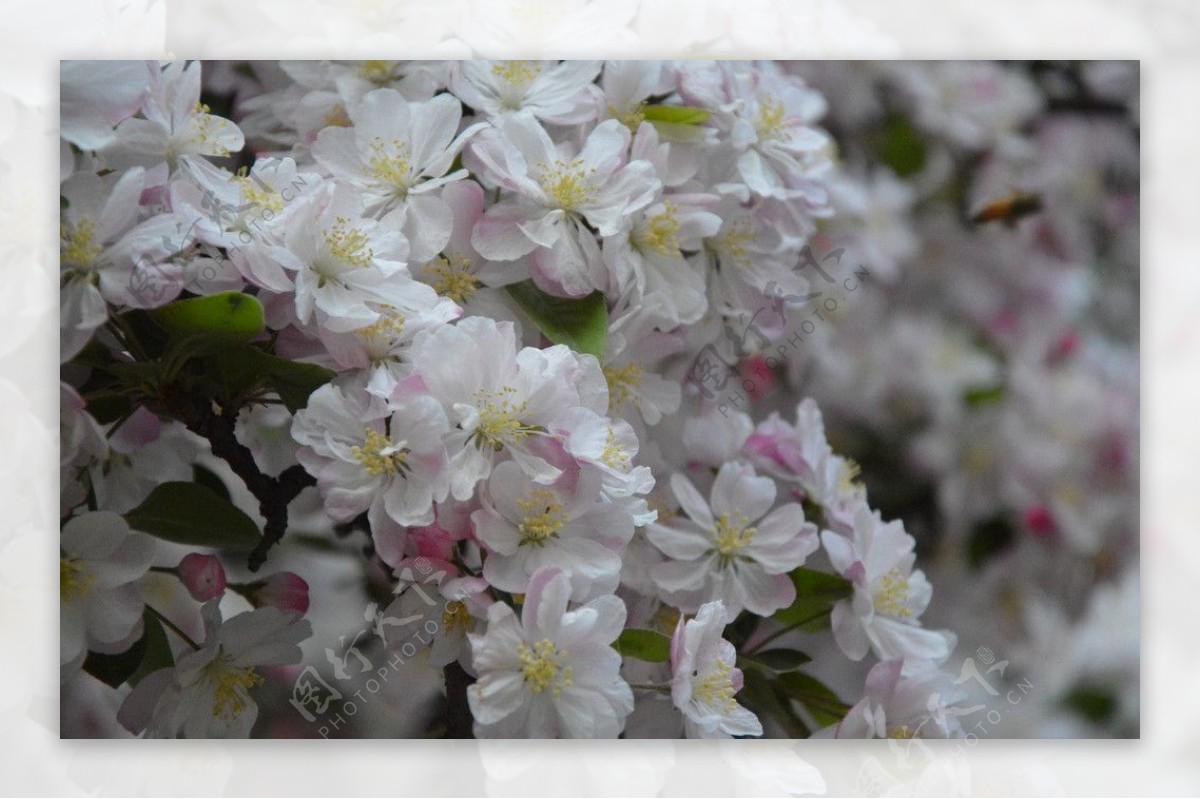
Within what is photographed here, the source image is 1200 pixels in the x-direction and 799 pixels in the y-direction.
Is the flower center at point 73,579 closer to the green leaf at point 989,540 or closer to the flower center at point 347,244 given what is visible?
the flower center at point 347,244

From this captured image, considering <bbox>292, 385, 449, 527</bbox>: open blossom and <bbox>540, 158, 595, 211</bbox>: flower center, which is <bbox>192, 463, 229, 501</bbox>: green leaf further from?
<bbox>540, 158, 595, 211</bbox>: flower center

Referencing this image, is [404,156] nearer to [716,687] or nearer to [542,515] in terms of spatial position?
[542,515]

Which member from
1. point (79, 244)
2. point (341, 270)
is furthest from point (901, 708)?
point (79, 244)

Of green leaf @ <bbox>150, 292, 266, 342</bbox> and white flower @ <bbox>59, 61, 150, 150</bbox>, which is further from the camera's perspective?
white flower @ <bbox>59, 61, 150, 150</bbox>

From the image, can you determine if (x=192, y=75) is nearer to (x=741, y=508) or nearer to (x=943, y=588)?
(x=741, y=508)

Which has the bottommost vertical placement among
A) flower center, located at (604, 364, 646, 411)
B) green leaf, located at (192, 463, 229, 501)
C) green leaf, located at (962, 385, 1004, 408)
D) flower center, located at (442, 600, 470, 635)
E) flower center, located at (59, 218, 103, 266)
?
flower center, located at (442, 600, 470, 635)

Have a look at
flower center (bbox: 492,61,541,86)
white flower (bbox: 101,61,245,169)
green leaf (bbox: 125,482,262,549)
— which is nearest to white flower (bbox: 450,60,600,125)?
flower center (bbox: 492,61,541,86)

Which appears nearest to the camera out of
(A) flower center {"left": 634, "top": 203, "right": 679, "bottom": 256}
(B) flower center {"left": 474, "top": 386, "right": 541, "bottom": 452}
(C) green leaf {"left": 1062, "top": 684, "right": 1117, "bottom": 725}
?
(B) flower center {"left": 474, "top": 386, "right": 541, "bottom": 452}

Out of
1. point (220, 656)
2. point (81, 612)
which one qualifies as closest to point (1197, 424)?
point (220, 656)
